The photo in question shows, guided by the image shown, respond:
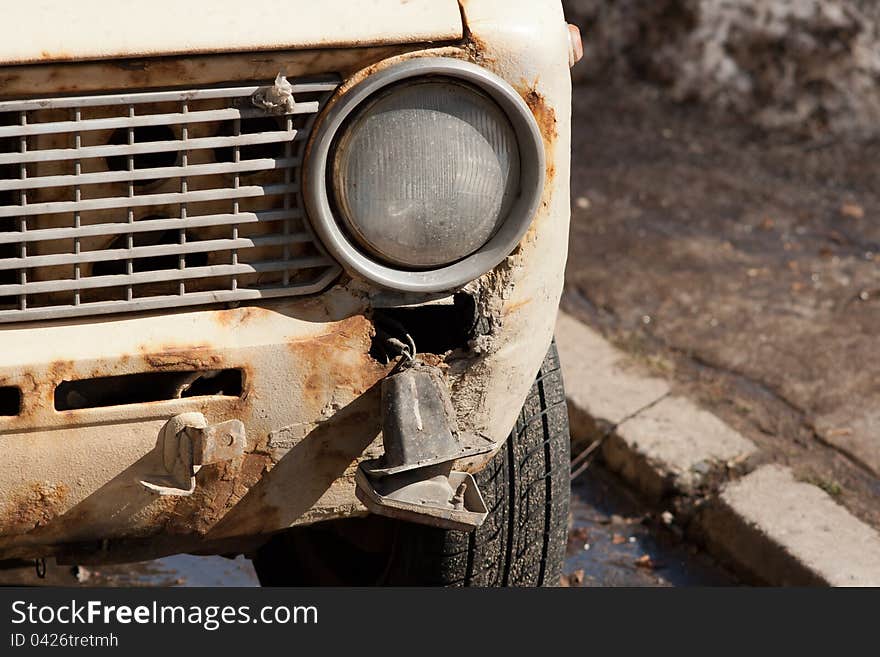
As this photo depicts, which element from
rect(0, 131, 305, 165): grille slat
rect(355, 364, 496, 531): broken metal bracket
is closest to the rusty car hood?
rect(0, 131, 305, 165): grille slat

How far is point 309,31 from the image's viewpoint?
6.30 ft

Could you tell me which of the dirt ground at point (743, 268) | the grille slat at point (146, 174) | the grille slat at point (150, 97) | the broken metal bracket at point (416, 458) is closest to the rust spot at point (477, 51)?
the grille slat at point (150, 97)

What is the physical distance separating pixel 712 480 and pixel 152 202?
82.8 inches

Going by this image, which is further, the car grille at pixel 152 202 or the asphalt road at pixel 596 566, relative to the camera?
the asphalt road at pixel 596 566

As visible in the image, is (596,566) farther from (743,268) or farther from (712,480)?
(743,268)

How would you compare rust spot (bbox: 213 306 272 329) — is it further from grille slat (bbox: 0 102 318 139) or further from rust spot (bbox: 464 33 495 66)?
rust spot (bbox: 464 33 495 66)

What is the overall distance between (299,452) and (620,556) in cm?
156

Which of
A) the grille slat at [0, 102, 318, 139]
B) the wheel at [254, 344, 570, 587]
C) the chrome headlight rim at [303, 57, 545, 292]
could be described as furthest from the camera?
the wheel at [254, 344, 570, 587]

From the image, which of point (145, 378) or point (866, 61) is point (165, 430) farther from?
point (866, 61)

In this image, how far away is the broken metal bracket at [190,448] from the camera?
1990 millimetres

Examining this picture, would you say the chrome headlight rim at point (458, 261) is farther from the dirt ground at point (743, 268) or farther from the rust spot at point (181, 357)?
the dirt ground at point (743, 268)

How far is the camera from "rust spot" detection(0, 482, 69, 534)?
201 centimetres

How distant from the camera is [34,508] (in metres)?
2.03

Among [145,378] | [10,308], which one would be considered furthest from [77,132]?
[145,378]
